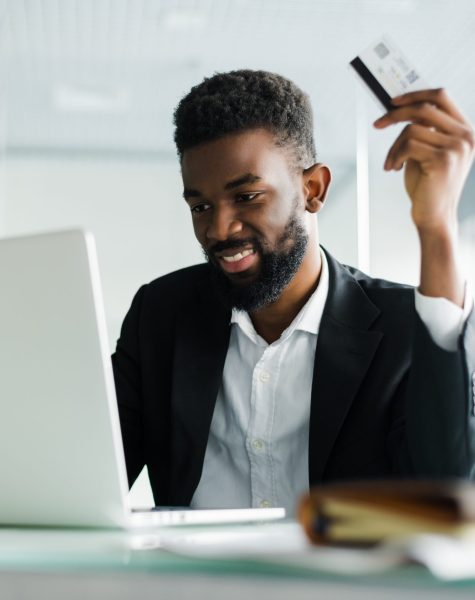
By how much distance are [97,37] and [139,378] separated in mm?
2647

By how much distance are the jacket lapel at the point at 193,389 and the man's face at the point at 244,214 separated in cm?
8

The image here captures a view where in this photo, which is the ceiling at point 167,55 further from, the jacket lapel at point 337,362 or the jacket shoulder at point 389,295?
the jacket lapel at point 337,362

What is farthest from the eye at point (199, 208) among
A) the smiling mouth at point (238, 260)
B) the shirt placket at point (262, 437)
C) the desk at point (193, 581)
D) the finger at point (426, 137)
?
the desk at point (193, 581)

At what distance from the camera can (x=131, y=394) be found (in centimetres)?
174

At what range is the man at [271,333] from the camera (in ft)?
4.36

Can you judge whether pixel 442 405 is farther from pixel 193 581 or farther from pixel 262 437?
pixel 193 581

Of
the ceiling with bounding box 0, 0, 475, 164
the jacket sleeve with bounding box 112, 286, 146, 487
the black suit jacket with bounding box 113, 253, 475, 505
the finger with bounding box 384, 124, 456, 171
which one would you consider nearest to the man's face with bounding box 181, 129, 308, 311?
the black suit jacket with bounding box 113, 253, 475, 505

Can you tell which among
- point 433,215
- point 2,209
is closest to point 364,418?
point 433,215

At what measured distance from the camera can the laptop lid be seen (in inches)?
33.9

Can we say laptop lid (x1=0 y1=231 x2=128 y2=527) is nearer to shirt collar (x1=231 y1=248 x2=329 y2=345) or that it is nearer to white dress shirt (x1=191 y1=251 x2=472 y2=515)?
white dress shirt (x1=191 y1=251 x2=472 y2=515)

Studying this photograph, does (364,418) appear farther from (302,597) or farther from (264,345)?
(302,597)

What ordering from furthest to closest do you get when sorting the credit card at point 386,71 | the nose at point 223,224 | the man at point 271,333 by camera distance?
the nose at point 223,224 < the man at point 271,333 < the credit card at point 386,71

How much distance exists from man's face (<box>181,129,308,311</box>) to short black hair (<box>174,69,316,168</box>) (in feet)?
0.10

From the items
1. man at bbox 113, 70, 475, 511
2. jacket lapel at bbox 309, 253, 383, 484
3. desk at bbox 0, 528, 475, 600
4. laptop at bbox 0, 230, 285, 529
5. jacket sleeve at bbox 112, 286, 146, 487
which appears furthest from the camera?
jacket sleeve at bbox 112, 286, 146, 487
